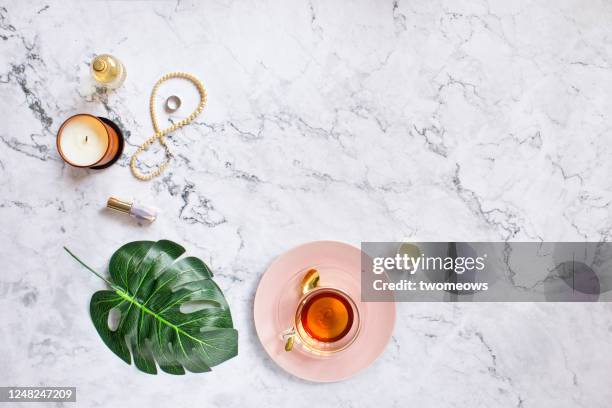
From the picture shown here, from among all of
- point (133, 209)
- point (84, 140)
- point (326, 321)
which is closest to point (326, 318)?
point (326, 321)

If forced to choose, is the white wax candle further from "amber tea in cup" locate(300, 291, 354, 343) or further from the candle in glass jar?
"amber tea in cup" locate(300, 291, 354, 343)

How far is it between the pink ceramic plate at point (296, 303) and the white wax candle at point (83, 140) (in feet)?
1.65

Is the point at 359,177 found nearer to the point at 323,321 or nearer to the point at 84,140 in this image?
the point at 323,321

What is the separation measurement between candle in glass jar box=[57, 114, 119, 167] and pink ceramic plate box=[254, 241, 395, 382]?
1.63ft

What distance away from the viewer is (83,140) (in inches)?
53.8

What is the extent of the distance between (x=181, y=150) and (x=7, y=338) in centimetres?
64

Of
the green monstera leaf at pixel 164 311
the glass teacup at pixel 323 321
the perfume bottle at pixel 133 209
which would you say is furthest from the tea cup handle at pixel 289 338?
the perfume bottle at pixel 133 209

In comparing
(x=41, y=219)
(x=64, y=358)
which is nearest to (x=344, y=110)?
(x=41, y=219)

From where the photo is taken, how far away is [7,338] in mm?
1422

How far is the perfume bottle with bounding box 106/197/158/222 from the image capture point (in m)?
1.37

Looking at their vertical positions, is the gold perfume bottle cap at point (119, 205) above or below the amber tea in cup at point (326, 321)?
above

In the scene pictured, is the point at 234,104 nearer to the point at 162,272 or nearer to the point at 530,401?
the point at 162,272

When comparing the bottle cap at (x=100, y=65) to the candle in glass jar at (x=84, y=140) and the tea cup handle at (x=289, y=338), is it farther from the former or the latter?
the tea cup handle at (x=289, y=338)

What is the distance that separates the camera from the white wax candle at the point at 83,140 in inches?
53.6
